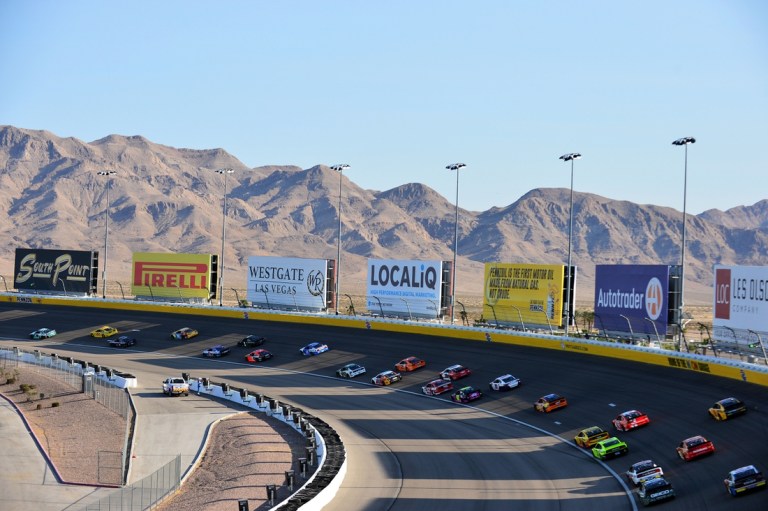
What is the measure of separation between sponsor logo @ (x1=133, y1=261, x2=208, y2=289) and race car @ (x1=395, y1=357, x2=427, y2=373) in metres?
29.4

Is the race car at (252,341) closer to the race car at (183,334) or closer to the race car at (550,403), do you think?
the race car at (183,334)

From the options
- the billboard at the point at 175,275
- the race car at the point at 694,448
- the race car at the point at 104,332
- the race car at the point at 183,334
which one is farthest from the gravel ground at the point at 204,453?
the billboard at the point at 175,275

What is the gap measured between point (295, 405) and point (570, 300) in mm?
21770

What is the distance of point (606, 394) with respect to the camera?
5041cm

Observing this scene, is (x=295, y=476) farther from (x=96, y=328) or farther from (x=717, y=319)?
(x=96, y=328)

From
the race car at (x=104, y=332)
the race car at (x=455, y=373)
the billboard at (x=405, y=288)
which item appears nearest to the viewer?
the race car at (x=455, y=373)

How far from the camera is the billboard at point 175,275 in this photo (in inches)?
3406

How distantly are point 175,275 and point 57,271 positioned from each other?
14727 millimetres

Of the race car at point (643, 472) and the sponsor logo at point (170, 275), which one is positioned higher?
the sponsor logo at point (170, 275)

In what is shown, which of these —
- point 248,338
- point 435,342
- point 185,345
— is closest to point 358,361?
point 435,342

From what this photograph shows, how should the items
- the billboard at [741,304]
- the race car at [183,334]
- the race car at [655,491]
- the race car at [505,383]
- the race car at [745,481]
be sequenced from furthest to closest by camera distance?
1. the race car at [183,334]
2. the race car at [505,383]
3. the billboard at [741,304]
4. the race car at [655,491]
5. the race car at [745,481]

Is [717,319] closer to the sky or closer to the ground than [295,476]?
closer to the sky

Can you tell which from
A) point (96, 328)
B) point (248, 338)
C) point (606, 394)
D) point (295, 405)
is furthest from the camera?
point (96, 328)

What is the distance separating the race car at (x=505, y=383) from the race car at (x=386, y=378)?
278 inches
